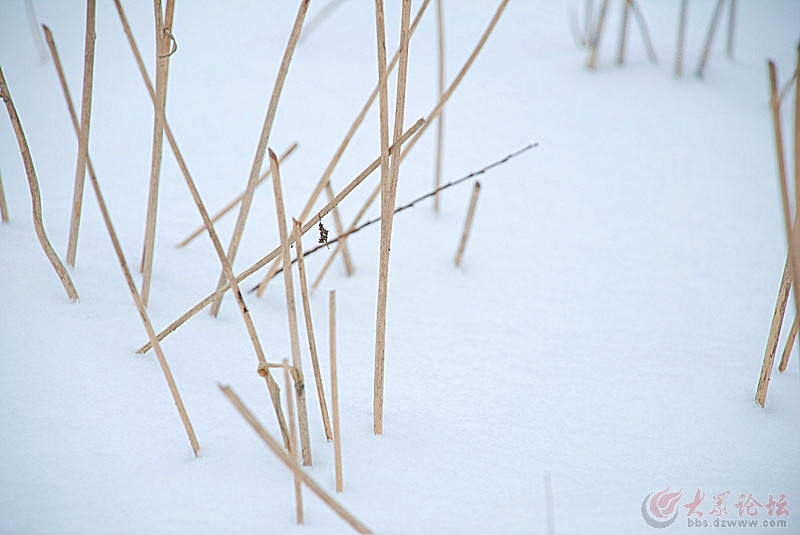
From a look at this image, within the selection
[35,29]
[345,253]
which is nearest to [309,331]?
[345,253]

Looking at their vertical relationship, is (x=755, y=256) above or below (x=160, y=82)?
below

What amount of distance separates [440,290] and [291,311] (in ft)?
1.40

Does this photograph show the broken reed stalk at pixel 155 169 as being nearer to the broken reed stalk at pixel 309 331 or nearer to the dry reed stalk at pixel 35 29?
the broken reed stalk at pixel 309 331

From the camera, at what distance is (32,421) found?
0.53 m

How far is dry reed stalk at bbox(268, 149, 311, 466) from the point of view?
45cm

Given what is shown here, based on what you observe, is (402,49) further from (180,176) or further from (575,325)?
(180,176)

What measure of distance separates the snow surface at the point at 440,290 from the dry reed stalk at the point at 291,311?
4cm

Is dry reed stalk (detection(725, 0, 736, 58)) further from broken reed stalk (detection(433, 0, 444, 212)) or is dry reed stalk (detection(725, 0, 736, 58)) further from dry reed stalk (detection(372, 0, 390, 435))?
dry reed stalk (detection(372, 0, 390, 435))

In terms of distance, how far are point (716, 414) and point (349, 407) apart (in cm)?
36

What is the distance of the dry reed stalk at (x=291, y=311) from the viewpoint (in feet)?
1.47

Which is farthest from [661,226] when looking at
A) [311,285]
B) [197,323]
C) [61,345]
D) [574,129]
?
[61,345]

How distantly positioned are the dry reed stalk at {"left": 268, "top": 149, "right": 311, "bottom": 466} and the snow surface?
0.12 ft

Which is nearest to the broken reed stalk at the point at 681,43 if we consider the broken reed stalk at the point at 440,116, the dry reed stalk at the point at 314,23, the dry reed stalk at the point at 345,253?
the broken reed stalk at the point at 440,116

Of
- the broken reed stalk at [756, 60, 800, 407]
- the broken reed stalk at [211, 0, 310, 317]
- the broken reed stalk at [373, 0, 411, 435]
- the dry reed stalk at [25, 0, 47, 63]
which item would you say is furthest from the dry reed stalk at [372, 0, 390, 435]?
the dry reed stalk at [25, 0, 47, 63]
